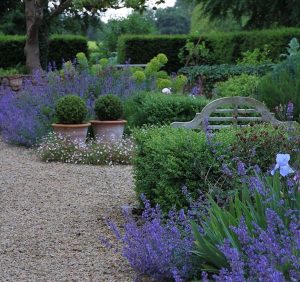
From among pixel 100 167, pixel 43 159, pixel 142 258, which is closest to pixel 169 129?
pixel 142 258

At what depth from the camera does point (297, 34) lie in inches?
688

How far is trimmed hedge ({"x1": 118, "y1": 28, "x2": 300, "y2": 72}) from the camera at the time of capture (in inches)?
697

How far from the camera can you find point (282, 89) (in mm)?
9281

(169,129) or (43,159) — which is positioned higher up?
(169,129)

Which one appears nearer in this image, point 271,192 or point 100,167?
point 271,192

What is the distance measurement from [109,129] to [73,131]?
59 centimetres

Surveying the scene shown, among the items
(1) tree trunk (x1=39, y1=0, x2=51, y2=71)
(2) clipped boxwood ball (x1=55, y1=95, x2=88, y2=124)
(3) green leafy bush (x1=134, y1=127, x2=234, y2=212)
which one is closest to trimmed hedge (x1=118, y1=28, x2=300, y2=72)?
(1) tree trunk (x1=39, y1=0, x2=51, y2=71)

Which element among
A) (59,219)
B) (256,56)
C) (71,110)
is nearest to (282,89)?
(71,110)

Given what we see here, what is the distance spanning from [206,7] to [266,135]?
2286 cm

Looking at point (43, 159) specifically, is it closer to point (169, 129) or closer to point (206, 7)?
point (169, 129)

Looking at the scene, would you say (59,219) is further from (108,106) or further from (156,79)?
(156,79)

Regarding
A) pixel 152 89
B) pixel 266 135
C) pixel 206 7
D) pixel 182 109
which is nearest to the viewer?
pixel 266 135

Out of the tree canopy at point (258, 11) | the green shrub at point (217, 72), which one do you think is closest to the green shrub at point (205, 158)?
the green shrub at point (217, 72)

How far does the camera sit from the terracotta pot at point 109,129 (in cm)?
934
